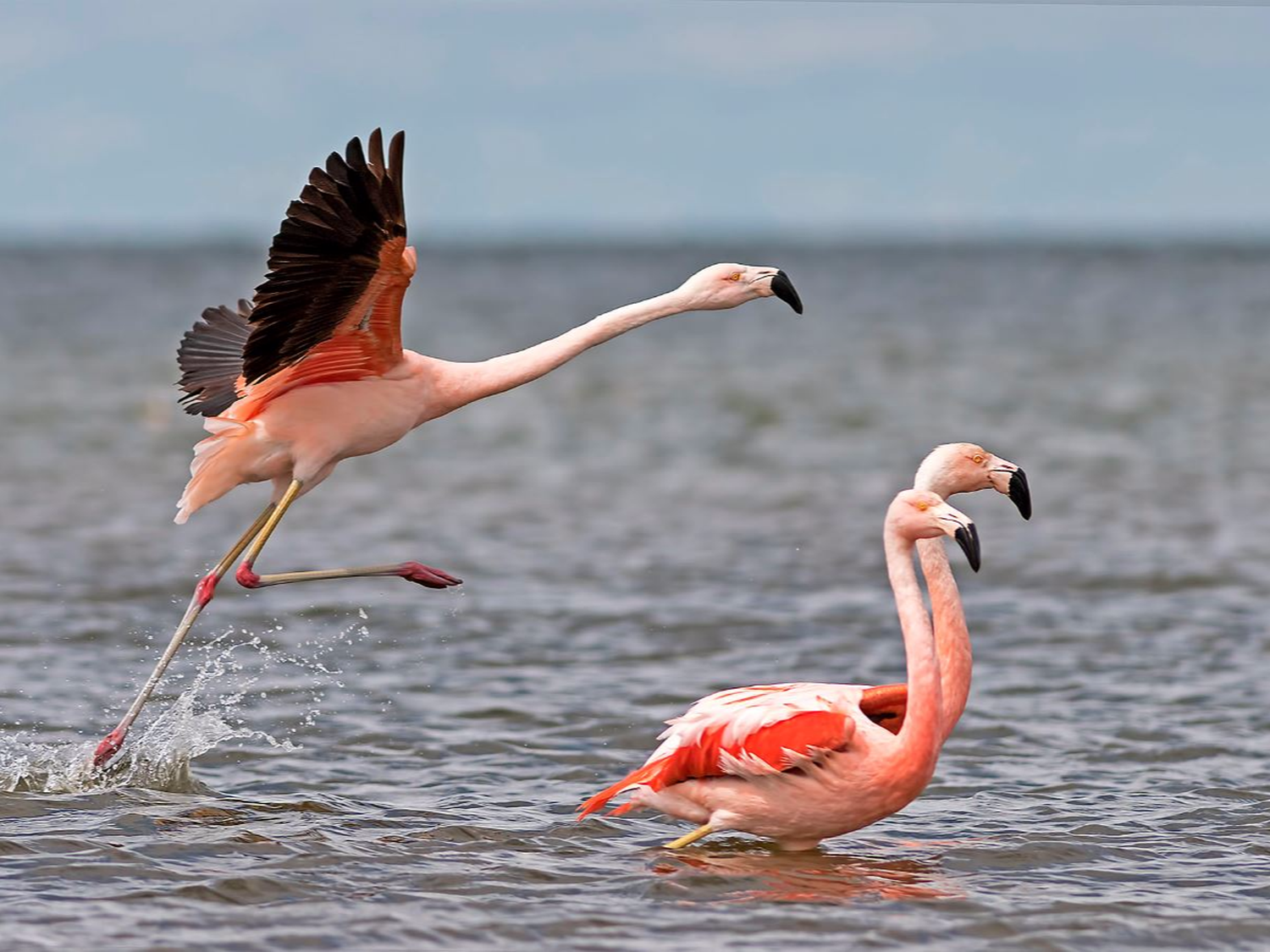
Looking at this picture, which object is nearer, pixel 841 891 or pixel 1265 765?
pixel 841 891

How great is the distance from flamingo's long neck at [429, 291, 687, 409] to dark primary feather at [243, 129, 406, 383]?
0.66 m

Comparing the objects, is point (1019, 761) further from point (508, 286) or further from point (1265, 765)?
point (508, 286)

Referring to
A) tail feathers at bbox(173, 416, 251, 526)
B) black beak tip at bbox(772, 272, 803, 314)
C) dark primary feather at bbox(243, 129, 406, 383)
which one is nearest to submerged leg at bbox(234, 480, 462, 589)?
tail feathers at bbox(173, 416, 251, 526)

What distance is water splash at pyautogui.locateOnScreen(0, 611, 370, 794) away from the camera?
791 cm

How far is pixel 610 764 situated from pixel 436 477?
30.4 feet

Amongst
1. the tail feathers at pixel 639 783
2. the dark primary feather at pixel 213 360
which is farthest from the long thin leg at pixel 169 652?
the tail feathers at pixel 639 783

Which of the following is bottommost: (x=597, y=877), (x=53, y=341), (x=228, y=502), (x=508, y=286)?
(x=597, y=877)

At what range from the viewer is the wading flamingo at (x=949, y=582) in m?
6.93

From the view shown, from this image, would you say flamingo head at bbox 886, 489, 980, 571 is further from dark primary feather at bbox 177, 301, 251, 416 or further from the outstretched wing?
dark primary feather at bbox 177, 301, 251, 416

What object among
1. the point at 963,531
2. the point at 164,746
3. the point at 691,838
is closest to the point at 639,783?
the point at 691,838

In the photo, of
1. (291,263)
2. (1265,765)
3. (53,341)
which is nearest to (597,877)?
(291,263)

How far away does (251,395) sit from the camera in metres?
8.21

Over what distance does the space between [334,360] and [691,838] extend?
2.40m

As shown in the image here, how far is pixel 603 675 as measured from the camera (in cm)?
982
